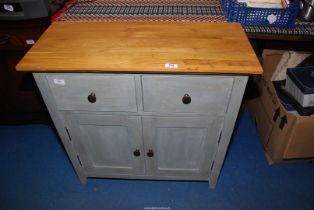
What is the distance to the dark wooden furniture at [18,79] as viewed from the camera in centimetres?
133

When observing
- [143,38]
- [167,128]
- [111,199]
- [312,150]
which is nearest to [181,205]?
[111,199]

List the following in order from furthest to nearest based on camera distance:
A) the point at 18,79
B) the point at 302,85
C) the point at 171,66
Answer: the point at 18,79 → the point at 302,85 → the point at 171,66

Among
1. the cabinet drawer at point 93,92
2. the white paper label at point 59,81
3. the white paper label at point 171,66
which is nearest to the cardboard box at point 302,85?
the white paper label at point 171,66

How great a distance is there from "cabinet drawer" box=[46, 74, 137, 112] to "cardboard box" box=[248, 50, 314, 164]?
95cm

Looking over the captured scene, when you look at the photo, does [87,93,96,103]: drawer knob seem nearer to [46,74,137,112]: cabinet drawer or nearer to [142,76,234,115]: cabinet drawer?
[46,74,137,112]: cabinet drawer

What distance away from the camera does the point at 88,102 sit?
104cm

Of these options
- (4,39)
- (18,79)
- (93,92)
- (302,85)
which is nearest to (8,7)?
(4,39)

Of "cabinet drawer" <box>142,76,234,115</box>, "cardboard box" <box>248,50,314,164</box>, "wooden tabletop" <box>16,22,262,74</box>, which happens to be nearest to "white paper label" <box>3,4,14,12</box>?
"wooden tabletop" <box>16,22,262,74</box>

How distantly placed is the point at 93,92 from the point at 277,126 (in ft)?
3.82

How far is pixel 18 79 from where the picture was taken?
5.07 ft

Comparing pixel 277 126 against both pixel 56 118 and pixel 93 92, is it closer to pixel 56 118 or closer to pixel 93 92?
pixel 93 92

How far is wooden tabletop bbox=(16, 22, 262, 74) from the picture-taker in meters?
0.88

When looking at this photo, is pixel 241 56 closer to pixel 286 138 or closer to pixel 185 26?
pixel 185 26

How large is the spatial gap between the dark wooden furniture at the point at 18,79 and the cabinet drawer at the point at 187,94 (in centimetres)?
81
